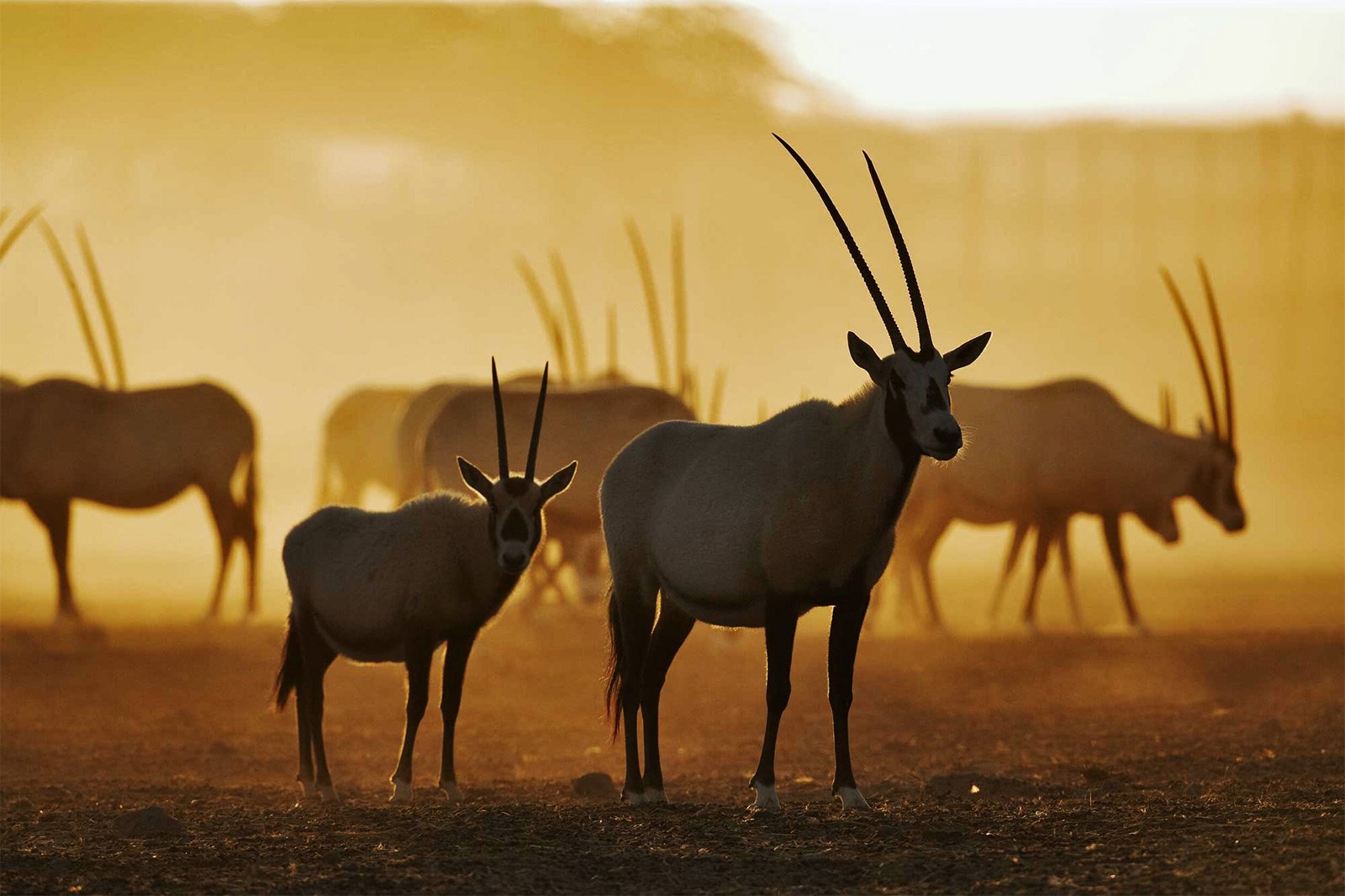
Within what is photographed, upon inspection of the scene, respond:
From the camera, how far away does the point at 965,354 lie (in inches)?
391

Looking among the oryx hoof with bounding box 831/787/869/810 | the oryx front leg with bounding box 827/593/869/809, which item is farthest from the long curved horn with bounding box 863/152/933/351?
the oryx hoof with bounding box 831/787/869/810

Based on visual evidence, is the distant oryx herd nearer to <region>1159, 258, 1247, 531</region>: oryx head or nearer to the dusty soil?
the dusty soil

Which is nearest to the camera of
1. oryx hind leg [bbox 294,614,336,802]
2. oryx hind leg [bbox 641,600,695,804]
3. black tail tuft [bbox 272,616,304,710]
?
oryx hind leg [bbox 641,600,695,804]

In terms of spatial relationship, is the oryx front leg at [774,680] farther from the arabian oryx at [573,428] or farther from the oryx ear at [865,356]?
the arabian oryx at [573,428]

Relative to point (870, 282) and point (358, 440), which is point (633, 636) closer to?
point (870, 282)

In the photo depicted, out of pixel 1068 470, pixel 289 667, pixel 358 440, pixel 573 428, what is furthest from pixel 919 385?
pixel 358 440

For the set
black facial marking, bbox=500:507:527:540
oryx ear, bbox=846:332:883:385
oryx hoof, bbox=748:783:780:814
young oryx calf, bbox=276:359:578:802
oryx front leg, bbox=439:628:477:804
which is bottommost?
oryx hoof, bbox=748:783:780:814

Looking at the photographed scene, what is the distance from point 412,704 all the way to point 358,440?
1844 centimetres

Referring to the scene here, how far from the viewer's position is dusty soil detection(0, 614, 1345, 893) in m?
8.70

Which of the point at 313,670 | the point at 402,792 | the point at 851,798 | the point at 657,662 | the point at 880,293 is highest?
the point at 880,293

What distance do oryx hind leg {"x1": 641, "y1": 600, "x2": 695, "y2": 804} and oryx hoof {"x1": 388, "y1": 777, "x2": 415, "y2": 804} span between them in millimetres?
1326

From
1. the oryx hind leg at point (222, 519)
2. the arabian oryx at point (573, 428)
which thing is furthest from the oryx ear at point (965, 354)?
the oryx hind leg at point (222, 519)

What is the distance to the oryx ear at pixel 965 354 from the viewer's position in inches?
385

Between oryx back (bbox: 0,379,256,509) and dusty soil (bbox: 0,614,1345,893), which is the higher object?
oryx back (bbox: 0,379,256,509)
